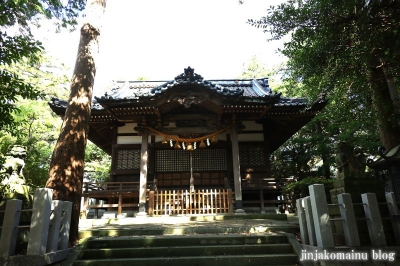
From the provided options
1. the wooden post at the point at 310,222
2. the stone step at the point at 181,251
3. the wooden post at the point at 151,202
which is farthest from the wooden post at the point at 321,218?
the wooden post at the point at 151,202

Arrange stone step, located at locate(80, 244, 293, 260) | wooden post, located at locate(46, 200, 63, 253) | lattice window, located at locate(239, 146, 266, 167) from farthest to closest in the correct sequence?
1. lattice window, located at locate(239, 146, 266, 167)
2. stone step, located at locate(80, 244, 293, 260)
3. wooden post, located at locate(46, 200, 63, 253)

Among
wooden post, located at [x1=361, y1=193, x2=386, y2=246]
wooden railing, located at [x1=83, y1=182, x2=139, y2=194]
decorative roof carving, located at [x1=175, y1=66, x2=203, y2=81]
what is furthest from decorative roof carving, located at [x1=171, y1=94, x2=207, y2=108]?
wooden post, located at [x1=361, y1=193, x2=386, y2=246]

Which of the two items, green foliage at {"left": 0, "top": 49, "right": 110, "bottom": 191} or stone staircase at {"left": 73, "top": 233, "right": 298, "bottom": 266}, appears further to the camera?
green foliage at {"left": 0, "top": 49, "right": 110, "bottom": 191}

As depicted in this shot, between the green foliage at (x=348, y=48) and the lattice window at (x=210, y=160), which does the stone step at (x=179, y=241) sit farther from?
the lattice window at (x=210, y=160)

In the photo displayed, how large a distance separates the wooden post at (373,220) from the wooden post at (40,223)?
Result: 5.41 meters

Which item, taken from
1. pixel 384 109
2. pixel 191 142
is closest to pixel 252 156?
pixel 191 142

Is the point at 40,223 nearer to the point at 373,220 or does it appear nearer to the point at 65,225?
the point at 65,225

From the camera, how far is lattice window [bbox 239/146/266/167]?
38.5ft

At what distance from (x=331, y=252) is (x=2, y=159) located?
6298 millimetres

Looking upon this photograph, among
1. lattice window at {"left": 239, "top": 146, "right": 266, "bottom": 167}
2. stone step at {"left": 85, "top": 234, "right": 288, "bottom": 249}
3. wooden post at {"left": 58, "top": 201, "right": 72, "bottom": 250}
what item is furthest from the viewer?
lattice window at {"left": 239, "top": 146, "right": 266, "bottom": 167}

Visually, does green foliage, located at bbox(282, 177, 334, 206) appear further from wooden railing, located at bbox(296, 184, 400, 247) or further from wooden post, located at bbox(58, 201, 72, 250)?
wooden post, located at bbox(58, 201, 72, 250)

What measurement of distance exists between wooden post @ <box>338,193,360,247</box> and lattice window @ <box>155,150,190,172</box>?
7943mm

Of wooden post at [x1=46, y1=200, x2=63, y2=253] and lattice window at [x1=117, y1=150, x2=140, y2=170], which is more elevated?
lattice window at [x1=117, y1=150, x2=140, y2=170]

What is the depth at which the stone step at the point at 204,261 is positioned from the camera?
14.2ft
